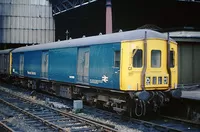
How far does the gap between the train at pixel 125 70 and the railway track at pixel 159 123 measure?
0.34 meters

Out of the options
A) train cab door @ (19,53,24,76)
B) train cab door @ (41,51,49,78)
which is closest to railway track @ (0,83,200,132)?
train cab door @ (41,51,49,78)

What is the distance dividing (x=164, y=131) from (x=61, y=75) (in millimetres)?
7601

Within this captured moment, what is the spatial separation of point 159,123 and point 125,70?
95.2 inches

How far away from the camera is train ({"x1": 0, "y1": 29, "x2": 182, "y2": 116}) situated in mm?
10758

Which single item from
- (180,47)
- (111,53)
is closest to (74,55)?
(111,53)

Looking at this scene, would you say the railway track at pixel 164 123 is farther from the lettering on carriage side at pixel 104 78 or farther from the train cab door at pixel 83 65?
the train cab door at pixel 83 65

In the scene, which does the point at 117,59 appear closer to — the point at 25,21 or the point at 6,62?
the point at 6,62

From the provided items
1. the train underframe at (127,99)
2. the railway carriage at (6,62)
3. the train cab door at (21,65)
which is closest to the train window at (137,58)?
the train underframe at (127,99)

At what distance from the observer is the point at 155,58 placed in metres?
11.4

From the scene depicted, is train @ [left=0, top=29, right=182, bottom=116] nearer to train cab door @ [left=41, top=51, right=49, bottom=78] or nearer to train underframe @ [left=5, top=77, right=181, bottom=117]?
train underframe @ [left=5, top=77, right=181, bottom=117]

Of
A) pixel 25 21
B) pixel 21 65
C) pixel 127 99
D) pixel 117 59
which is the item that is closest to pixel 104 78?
pixel 117 59

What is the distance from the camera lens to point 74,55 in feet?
47.5

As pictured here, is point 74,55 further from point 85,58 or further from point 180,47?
point 180,47

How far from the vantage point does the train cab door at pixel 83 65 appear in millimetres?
13406
